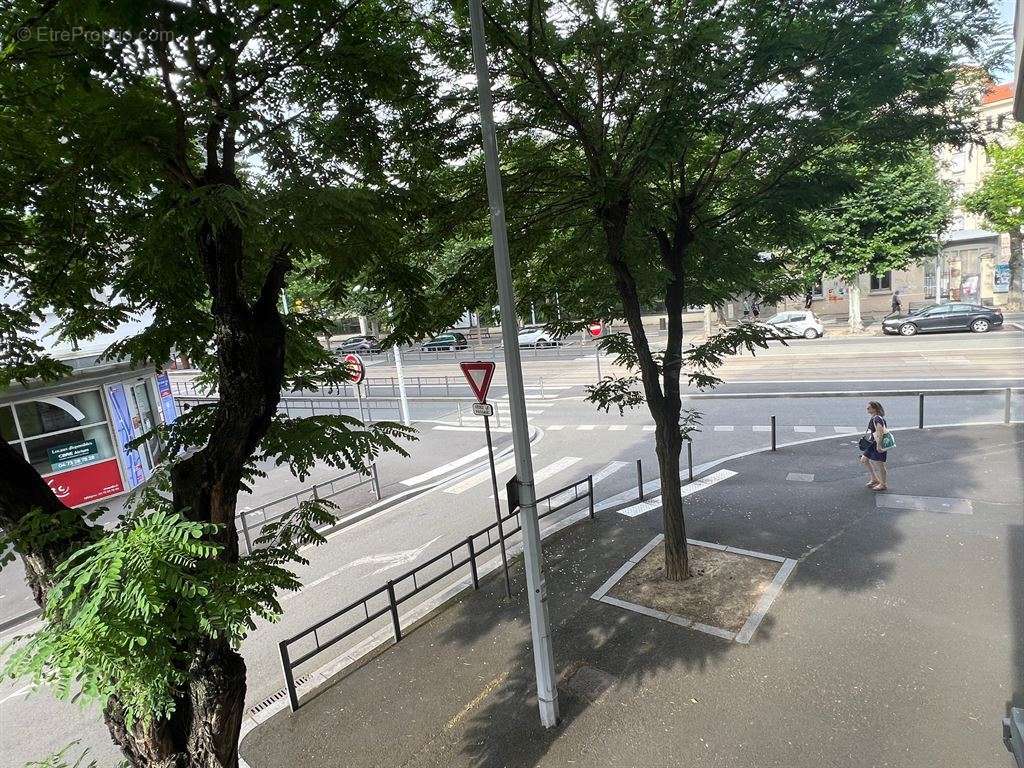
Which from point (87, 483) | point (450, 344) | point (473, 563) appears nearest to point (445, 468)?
point (473, 563)

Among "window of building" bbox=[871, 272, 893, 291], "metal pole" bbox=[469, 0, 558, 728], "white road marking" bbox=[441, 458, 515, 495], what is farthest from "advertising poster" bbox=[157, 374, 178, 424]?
"window of building" bbox=[871, 272, 893, 291]

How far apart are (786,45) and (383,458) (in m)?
14.8

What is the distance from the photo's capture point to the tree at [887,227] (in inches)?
1094

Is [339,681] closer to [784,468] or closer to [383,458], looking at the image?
[784,468]

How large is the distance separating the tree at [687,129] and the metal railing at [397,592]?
9.61ft

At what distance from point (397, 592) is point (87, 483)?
10.7 m

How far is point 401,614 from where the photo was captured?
8.43m

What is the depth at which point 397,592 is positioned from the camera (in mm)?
9094

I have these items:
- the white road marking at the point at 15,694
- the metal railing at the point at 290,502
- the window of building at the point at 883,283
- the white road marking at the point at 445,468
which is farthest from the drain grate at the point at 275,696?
the window of building at the point at 883,283

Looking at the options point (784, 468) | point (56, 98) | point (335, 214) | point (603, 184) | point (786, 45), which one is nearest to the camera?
point (56, 98)

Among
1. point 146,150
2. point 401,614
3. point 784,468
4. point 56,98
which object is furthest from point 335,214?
point 784,468

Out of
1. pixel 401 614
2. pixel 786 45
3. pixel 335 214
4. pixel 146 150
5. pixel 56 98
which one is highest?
pixel 786 45

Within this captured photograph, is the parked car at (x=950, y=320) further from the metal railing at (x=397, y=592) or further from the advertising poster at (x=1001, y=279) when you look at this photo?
the metal railing at (x=397, y=592)

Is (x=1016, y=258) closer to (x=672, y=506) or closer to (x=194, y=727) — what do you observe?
(x=672, y=506)
